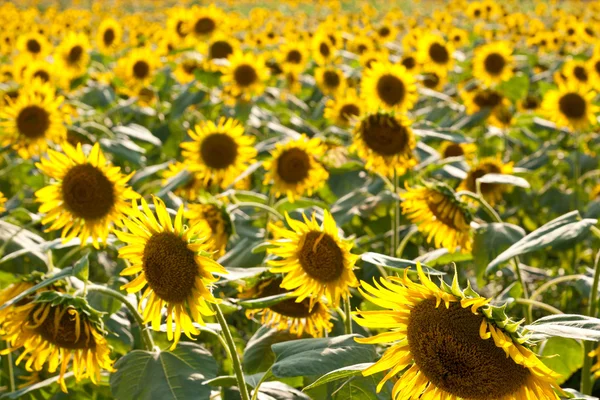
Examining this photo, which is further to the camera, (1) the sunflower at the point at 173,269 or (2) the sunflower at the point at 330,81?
(2) the sunflower at the point at 330,81

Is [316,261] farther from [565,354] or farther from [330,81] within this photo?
[330,81]

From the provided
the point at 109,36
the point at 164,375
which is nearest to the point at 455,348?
the point at 164,375

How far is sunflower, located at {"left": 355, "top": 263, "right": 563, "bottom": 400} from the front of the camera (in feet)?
4.10

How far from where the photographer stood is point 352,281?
1898 millimetres

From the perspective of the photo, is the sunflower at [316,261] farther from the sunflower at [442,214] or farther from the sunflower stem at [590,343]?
the sunflower stem at [590,343]

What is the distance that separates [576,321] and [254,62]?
3.72 m

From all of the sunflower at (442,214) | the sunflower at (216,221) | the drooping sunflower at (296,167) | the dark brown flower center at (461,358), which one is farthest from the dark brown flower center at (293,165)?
the dark brown flower center at (461,358)

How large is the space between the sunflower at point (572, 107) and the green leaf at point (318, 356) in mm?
3072

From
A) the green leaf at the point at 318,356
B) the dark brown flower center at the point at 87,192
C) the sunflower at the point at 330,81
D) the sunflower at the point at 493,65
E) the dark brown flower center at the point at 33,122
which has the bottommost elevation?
the sunflower at the point at 330,81

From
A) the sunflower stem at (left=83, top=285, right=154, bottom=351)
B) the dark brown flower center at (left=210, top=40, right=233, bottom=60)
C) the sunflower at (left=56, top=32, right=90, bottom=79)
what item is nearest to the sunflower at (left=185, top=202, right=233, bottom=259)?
the sunflower stem at (left=83, top=285, right=154, bottom=351)

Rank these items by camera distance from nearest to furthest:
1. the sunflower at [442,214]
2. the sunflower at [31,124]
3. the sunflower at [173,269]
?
the sunflower at [173,269] → the sunflower at [442,214] → the sunflower at [31,124]

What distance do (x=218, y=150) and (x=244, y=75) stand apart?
55.0 inches

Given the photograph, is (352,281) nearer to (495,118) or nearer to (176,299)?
(176,299)

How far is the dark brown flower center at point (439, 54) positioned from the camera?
5699 millimetres
